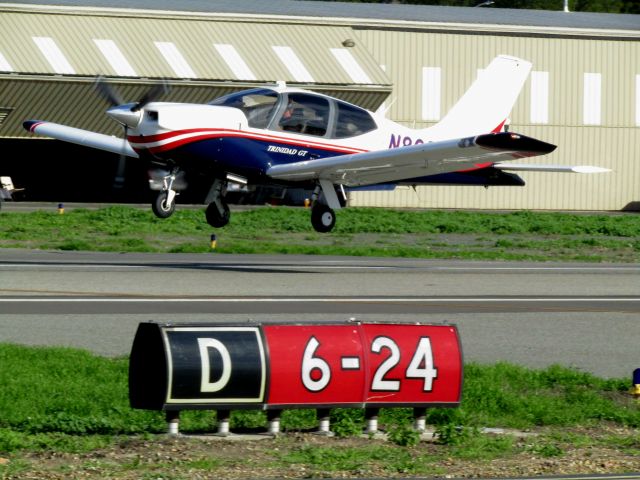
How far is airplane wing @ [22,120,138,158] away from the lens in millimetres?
24031

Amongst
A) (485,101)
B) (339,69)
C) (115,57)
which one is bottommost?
(485,101)

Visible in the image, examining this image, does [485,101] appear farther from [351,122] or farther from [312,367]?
[312,367]

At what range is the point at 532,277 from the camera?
73.6 ft

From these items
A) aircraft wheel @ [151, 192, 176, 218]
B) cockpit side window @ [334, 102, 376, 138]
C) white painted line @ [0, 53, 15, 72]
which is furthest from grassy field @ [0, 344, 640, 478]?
white painted line @ [0, 53, 15, 72]

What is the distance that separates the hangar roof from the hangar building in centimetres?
10

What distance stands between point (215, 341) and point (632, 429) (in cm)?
370

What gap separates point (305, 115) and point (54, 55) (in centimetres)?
2252

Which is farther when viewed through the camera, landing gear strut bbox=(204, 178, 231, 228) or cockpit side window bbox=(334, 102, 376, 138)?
cockpit side window bbox=(334, 102, 376, 138)

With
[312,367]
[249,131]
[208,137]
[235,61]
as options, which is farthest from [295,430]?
[235,61]

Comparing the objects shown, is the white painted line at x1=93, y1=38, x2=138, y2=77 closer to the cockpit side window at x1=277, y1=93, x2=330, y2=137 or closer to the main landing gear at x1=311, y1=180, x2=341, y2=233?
the cockpit side window at x1=277, y1=93, x2=330, y2=137

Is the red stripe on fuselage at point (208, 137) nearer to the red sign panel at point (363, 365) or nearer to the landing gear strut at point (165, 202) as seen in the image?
the landing gear strut at point (165, 202)

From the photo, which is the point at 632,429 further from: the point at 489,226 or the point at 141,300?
the point at 489,226

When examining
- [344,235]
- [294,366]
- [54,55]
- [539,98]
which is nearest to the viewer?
[294,366]

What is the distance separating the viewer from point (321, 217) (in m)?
23.0
